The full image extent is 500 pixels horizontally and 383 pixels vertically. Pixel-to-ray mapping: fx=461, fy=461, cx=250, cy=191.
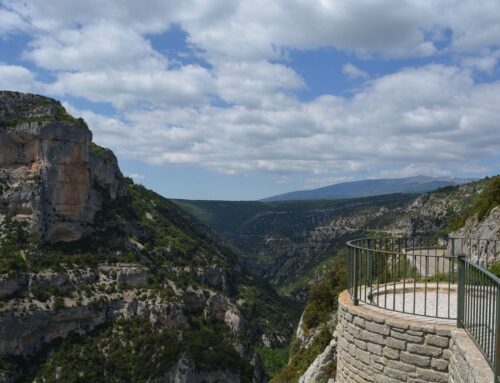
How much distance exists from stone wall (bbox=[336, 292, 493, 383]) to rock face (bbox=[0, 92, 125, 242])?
8165cm

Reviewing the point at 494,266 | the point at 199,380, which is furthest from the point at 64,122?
the point at 494,266

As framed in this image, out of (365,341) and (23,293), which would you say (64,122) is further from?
(365,341)

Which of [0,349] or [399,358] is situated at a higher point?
[399,358]

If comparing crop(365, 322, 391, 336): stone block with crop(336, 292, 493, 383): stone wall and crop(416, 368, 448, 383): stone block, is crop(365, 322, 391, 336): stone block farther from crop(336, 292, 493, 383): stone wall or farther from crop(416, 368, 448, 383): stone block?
crop(416, 368, 448, 383): stone block

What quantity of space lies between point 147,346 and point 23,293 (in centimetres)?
2082

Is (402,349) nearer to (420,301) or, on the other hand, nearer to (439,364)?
(439,364)

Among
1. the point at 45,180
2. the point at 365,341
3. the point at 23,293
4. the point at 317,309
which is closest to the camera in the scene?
the point at 365,341

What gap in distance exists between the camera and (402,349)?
812 centimetres

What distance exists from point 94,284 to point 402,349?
78840mm

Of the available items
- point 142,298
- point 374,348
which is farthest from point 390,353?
point 142,298

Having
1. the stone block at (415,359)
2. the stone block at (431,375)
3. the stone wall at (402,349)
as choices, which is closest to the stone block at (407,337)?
the stone wall at (402,349)

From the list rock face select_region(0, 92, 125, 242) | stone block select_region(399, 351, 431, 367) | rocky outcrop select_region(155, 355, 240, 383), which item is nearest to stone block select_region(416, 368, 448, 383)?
stone block select_region(399, 351, 431, 367)

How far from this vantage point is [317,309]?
3616cm

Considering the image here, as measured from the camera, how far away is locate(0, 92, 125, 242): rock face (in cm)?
8181
